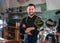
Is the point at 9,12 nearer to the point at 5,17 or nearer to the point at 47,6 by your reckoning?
the point at 5,17

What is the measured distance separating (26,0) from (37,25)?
136cm

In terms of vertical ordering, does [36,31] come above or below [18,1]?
below

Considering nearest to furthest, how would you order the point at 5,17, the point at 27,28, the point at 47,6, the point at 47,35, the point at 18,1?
the point at 27,28 → the point at 47,35 → the point at 47,6 → the point at 18,1 → the point at 5,17

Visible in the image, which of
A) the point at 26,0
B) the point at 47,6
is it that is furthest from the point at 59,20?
the point at 26,0

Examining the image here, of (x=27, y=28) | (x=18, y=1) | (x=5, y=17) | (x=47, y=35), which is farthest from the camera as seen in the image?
(x=5, y=17)

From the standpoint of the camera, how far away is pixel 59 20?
10.5 feet

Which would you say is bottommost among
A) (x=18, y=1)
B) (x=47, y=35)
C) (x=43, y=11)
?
(x=47, y=35)

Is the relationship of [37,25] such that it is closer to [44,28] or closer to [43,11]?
[44,28]

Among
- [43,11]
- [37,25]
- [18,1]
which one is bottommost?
[37,25]

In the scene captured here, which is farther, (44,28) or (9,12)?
(9,12)

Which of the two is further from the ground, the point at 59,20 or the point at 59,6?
the point at 59,6

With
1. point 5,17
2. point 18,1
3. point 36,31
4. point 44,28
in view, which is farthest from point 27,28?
point 5,17

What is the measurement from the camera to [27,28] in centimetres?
293

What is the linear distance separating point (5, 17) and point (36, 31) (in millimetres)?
2215
